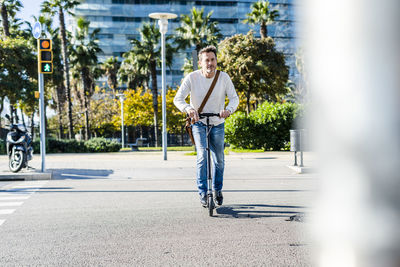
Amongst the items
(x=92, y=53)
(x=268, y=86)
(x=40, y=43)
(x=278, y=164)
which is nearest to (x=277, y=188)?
(x=278, y=164)

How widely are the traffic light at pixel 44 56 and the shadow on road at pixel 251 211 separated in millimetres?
6746

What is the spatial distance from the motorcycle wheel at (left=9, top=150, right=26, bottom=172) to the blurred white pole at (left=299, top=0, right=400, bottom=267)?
35.1 feet

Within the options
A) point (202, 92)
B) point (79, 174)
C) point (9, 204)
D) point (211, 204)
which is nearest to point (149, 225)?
point (211, 204)

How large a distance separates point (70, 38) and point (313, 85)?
39882mm

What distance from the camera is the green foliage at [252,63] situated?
89.5ft

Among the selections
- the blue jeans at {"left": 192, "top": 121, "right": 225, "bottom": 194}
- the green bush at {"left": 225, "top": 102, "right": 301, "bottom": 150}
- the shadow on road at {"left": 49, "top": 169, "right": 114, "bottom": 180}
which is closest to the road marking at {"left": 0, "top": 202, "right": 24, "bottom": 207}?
the blue jeans at {"left": 192, "top": 121, "right": 225, "bottom": 194}

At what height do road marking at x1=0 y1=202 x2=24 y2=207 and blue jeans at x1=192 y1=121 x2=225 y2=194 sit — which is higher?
blue jeans at x1=192 y1=121 x2=225 y2=194

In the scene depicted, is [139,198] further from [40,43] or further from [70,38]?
[70,38]

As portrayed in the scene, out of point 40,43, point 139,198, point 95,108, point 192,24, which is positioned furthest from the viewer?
point 95,108

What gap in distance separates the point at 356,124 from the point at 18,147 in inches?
428

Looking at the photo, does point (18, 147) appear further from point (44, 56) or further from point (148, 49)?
point (148, 49)

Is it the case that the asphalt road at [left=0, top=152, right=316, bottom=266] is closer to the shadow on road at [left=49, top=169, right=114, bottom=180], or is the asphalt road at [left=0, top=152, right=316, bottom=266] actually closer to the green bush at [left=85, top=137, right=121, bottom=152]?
the shadow on road at [left=49, top=169, right=114, bottom=180]

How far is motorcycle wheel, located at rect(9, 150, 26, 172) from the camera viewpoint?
409 inches

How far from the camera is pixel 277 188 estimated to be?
7.60 meters
